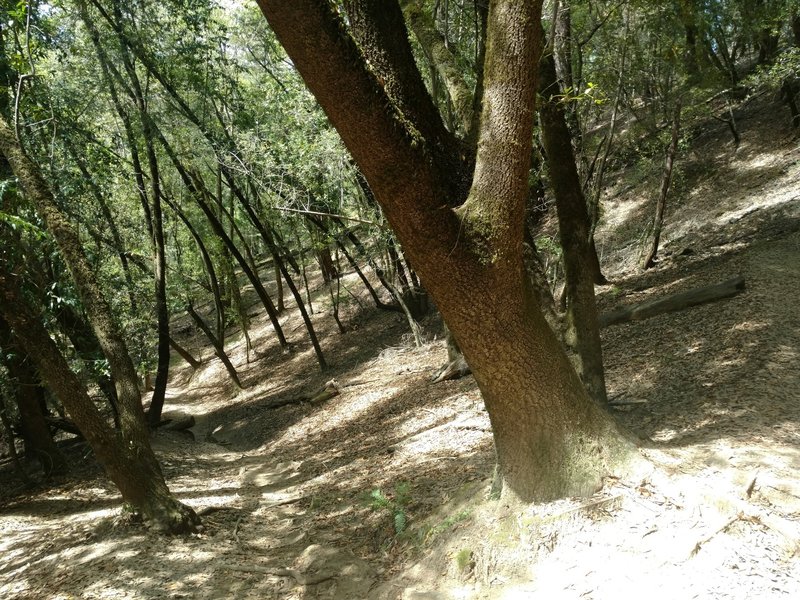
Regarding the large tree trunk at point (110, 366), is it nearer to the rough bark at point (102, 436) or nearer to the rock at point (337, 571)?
the rough bark at point (102, 436)

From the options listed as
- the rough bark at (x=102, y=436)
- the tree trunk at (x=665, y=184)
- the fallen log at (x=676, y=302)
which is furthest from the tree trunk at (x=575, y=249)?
the tree trunk at (x=665, y=184)

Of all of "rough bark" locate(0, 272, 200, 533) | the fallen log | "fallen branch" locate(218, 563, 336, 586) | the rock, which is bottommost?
the rock

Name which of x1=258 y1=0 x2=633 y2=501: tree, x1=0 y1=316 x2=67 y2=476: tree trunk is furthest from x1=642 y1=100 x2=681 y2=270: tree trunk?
x1=0 y1=316 x2=67 y2=476: tree trunk

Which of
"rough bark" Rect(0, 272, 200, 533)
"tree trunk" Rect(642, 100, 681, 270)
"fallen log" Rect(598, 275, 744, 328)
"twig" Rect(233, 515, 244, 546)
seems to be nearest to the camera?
"rough bark" Rect(0, 272, 200, 533)

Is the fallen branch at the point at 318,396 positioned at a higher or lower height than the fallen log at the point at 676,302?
lower

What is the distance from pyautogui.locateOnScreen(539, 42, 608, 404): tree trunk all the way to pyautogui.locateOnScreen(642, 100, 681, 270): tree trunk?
289 inches

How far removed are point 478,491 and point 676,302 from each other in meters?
6.24

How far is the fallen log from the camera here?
9.45m

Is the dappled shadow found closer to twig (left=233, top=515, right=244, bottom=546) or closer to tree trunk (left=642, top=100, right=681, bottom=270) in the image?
tree trunk (left=642, top=100, right=681, bottom=270)

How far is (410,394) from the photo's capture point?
1152 centimetres

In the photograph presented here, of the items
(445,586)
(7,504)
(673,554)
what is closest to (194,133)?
(7,504)

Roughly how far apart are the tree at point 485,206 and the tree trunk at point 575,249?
4.96ft

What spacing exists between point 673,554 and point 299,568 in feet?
11.0

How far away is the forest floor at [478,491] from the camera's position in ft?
13.3
